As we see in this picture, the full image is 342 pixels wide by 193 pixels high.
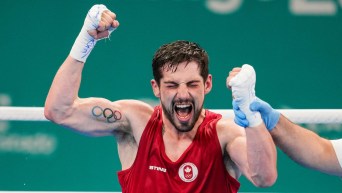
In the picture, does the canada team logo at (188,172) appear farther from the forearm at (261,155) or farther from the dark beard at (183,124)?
the forearm at (261,155)

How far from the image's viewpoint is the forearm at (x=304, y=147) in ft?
7.43

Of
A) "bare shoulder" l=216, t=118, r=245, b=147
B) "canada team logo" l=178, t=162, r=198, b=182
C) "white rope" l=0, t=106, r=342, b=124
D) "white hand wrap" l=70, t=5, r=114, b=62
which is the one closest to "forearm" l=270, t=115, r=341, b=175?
"bare shoulder" l=216, t=118, r=245, b=147

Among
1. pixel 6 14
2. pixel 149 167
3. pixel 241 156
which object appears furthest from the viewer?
pixel 6 14

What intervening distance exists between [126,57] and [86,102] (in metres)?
1.76

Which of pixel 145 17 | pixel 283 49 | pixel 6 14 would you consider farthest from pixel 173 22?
pixel 6 14

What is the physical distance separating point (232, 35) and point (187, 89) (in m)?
2.01

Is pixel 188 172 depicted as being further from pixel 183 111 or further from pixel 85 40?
pixel 85 40

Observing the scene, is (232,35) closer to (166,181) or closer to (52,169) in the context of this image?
(52,169)

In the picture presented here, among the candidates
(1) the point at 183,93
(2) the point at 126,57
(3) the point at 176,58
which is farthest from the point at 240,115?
(2) the point at 126,57

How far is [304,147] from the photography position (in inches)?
89.9

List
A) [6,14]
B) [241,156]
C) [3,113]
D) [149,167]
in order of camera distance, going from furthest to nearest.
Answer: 1. [6,14]
2. [3,113]
3. [149,167]
4. [241,156]

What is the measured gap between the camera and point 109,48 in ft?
14.7

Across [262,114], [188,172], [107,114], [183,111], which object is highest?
[262,114]

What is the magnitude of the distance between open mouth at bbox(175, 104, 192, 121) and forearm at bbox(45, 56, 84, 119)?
45 cm
